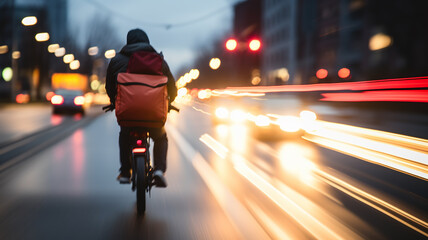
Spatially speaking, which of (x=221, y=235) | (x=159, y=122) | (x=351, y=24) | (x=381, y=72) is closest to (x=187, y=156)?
(x=159, y=122)

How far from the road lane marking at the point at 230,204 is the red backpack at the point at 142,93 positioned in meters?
1.21

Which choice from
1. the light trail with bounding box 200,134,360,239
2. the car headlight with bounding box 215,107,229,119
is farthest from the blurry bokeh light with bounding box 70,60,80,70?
the light trail with bounding box 200,134,360,239

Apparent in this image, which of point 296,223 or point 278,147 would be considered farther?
point 278,147

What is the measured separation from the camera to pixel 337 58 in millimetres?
54000

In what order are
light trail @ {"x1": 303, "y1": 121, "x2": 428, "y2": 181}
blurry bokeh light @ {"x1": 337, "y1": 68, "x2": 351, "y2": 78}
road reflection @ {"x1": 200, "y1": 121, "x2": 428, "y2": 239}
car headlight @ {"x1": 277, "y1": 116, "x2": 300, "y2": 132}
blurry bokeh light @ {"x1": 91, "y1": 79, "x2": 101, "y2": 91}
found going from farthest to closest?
blurry bokeh light @ {"x1": 91, "y1": 79, "x2": 101, "y2": 91}
blurry bokeh light @ {"x1": 337, "y1": 68, "x2": 351, "y2": 78}
car headlight @ {"x1": 277, "y1": 116, "x2": 300, "y2": 132}
light trail @ {"x1": 303, "y1": 121, "x2": 428, "y2": 181}
road reflection @ {"x1": 200, "y1": 121, "x2": 428, "y2": 239}

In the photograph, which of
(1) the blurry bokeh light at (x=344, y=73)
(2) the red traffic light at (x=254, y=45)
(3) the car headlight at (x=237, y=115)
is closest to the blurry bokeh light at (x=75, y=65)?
(1) the blurry bokeh light at (x=344, y=73)

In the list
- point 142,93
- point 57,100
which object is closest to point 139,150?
point 142,93

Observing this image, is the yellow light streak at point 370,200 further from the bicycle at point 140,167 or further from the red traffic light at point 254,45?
the red traffic light at point 254,45

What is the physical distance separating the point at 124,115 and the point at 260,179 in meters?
2.95

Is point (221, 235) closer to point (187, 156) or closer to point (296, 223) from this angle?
point (296, 223)

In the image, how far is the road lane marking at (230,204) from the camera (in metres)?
4.66

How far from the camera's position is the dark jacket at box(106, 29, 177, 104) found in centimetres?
545

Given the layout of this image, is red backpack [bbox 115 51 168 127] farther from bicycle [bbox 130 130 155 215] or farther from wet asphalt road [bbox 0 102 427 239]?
wet asphalt road [bbox 0 102 427 239]

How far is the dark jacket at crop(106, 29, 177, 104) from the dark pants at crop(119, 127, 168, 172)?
0.42m
